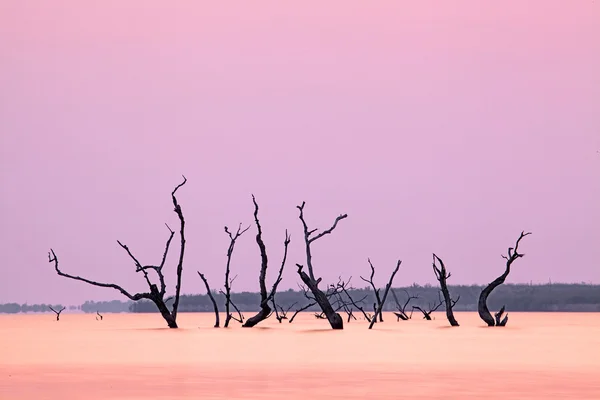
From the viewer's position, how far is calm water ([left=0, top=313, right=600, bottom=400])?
58.2 feet

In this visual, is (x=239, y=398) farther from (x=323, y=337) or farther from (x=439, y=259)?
(x=439, y=259)

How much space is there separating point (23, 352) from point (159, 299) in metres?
12.2

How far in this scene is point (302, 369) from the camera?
2327 centimetres

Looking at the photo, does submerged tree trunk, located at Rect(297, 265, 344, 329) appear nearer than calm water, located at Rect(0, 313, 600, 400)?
No

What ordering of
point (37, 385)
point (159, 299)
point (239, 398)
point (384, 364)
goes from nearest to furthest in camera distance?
point (239, 398) < point (37, 385) < point (384, 364) < point (159, 299)

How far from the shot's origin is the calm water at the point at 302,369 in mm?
17734

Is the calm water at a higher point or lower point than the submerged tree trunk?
lower

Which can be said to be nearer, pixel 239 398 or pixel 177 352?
pixel 239 398

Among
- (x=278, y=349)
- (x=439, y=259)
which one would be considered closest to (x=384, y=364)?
(x=278, y=349)

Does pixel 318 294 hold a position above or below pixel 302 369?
above

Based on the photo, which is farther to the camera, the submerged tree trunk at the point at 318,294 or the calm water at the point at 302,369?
the submerged tree trunk at the point at 318,294

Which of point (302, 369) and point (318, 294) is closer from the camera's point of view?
point (302, 369)

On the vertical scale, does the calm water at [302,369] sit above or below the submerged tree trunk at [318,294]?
below

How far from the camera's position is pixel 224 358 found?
89.6 ft
